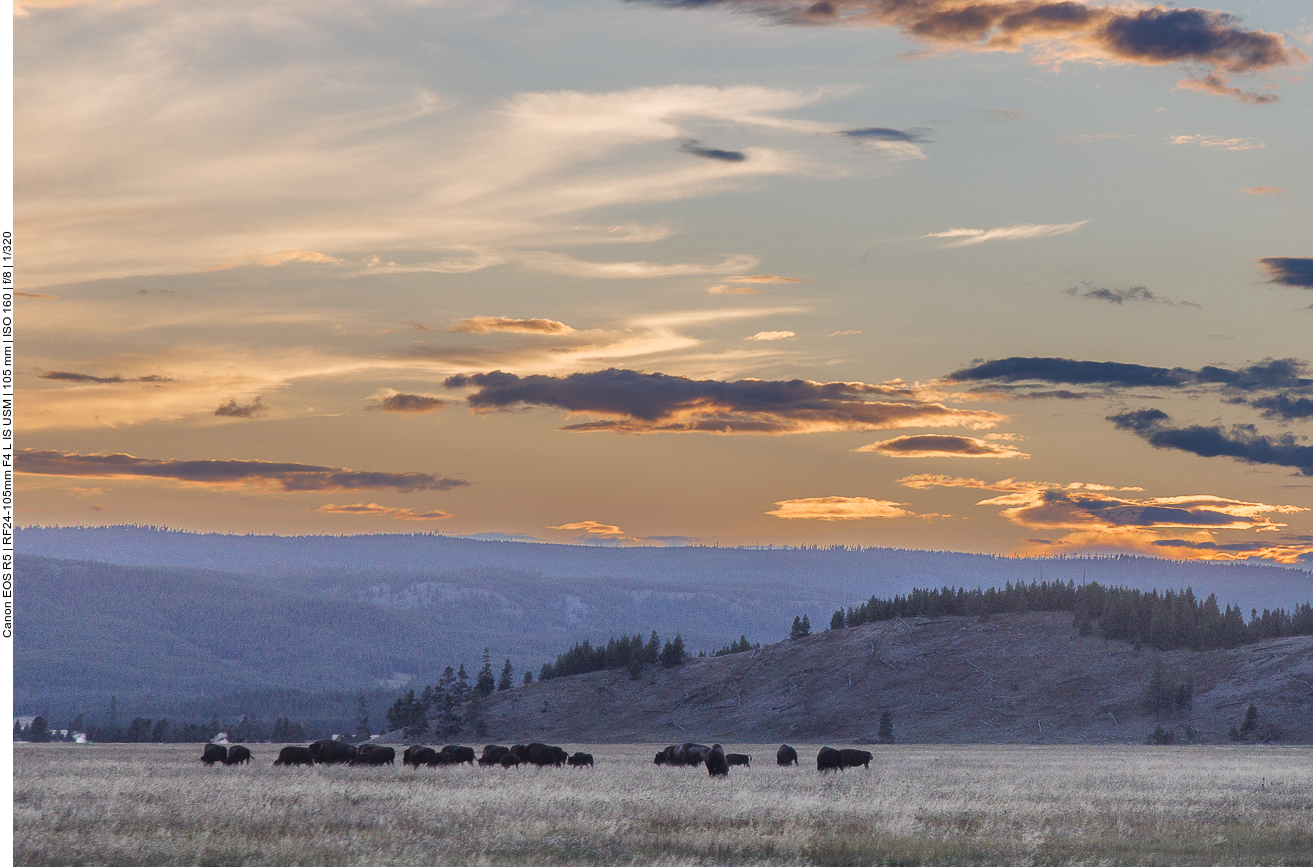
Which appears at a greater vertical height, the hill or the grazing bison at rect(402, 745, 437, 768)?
the grazing bison at rect(402, 745, 437, 768)

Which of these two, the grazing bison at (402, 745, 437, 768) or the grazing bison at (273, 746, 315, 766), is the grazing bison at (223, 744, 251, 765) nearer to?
the grazing bison at (273, 746, 315, 766)

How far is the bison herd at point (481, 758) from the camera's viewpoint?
4653cm

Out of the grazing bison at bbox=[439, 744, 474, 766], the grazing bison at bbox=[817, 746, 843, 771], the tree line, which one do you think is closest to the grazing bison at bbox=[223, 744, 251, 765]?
the grazing bison at bbox=[439, 744, 474, 766]

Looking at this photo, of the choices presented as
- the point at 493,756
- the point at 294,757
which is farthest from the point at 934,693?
the point at 294,757

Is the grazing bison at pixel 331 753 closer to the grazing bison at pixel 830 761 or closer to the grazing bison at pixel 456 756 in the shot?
the grazing bison at pixel 456 756

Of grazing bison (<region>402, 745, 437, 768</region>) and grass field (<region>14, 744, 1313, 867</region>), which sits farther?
grazing bison (<region>402, 745, 437, 768</region>)

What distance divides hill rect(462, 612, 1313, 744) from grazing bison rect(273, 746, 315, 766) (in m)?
89.1

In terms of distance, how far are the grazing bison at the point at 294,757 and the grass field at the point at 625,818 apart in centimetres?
186

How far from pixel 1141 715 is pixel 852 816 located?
124 m

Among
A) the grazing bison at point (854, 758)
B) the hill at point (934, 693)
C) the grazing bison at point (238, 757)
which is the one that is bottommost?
the hill at point (934, 693)

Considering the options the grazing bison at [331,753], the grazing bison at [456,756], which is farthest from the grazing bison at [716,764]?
the grazing bison at [331,753]

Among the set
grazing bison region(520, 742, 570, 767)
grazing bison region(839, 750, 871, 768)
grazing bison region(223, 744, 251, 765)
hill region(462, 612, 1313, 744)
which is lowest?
hill region(462, 612, 1313, 744)

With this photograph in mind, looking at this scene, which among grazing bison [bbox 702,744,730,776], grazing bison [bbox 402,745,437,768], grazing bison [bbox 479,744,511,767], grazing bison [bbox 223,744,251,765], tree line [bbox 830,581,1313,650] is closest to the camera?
grazing bison [bbox 702,744,730,776]

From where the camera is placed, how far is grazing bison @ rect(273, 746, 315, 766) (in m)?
45.9
